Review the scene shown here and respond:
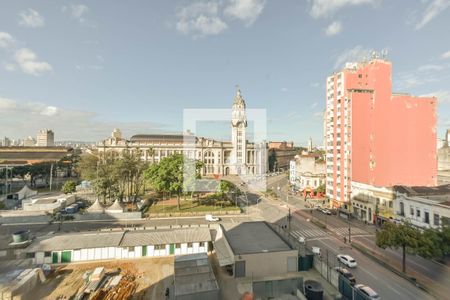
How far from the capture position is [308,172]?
82.8m

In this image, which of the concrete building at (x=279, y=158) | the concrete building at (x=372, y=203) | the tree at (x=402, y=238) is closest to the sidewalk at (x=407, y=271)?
the tree at (x=402, y=238)

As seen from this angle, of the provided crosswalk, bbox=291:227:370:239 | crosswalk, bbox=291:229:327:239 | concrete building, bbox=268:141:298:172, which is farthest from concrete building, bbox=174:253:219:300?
concrete building, bbox=268:141:298:172

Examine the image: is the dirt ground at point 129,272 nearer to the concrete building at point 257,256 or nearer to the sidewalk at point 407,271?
the concrete building at point 257,256

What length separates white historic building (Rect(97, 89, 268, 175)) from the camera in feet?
409

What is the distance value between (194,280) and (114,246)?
1395 centimetres

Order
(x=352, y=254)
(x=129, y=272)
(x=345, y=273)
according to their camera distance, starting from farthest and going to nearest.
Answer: (x=352, y=254), (x=129, y=272), (x=345, y=273)

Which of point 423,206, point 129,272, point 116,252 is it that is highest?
point 423,206

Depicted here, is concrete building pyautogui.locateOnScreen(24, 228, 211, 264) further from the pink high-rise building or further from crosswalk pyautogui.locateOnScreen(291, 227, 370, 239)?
the pink high-rise building

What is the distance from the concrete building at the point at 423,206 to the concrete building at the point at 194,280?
95.7 feet

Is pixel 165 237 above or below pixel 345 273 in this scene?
above

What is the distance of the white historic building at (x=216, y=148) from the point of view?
409 feet

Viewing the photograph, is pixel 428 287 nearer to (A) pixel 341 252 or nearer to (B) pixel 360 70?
(A) pixel 341 252

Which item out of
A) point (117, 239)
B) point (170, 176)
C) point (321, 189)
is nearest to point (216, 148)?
point (321, 189)

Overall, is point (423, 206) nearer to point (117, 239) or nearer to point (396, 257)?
point (396, 257)
